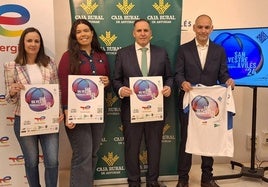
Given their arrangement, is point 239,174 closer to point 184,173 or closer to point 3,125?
point 184,173

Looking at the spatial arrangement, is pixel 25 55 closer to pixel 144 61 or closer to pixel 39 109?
pixel 39 109

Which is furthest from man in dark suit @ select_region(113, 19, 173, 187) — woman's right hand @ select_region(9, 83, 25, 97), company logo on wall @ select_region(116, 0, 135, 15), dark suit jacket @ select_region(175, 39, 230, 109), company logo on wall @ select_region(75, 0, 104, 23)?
woman's right hand @ select_region(9, 83, 25, 97)

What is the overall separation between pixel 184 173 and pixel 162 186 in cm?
27

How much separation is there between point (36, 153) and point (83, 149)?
385 mm

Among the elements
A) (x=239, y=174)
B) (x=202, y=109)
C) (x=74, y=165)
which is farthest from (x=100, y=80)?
(x=239, y=174)

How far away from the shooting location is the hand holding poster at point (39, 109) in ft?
7.84

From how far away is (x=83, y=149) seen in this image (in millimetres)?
2631

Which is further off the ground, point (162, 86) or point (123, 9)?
point (123, 9)

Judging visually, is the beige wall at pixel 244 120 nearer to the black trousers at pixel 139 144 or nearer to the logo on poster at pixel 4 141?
the logo on poster at pixel 4 141

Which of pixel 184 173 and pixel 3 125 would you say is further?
pixel 184 173

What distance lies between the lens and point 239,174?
3.43 m

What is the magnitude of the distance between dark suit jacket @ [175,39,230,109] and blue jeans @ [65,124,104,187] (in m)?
0.93

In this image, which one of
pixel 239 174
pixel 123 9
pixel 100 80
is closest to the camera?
pixel 100 80

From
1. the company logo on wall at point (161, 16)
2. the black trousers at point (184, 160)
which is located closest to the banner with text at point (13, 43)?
the company logo on wall at point (161, 16)
